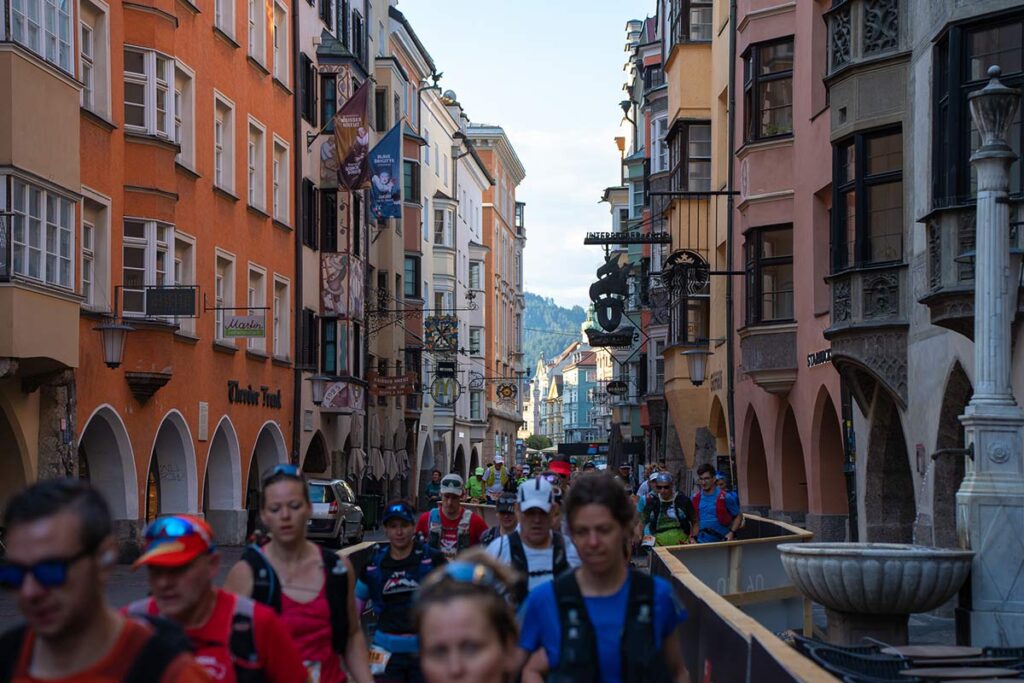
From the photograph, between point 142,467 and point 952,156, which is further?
point 142,467

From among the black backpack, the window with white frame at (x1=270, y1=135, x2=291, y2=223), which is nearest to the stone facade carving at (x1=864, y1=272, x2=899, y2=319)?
the black backpack

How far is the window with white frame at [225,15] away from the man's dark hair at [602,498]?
32.2 metres

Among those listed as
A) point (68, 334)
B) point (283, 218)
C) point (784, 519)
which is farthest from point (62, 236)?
point (283, 218)

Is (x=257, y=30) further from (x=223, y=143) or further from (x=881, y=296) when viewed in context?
(x=881, y=296)

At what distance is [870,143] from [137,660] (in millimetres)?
21798

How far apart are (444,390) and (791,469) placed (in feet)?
146

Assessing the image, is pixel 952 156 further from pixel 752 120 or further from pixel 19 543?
pixel 19 543

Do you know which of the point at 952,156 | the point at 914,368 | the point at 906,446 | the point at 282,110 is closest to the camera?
the point at 952,156

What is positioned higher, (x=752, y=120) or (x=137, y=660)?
(x=752, y=120)

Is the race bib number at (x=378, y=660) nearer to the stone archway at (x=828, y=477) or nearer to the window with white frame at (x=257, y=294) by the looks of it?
the stone archway at (x=828, y=477)

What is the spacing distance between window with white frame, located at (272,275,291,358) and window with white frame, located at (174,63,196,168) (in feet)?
26.4

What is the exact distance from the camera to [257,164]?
41219 millimetres

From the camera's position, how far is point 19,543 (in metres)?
3.71

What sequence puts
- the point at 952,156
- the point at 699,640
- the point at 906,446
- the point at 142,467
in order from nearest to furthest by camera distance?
1. the point at 699,640
2. the point at 952,156
3. the point at 906,446
4. the point at 142,467
